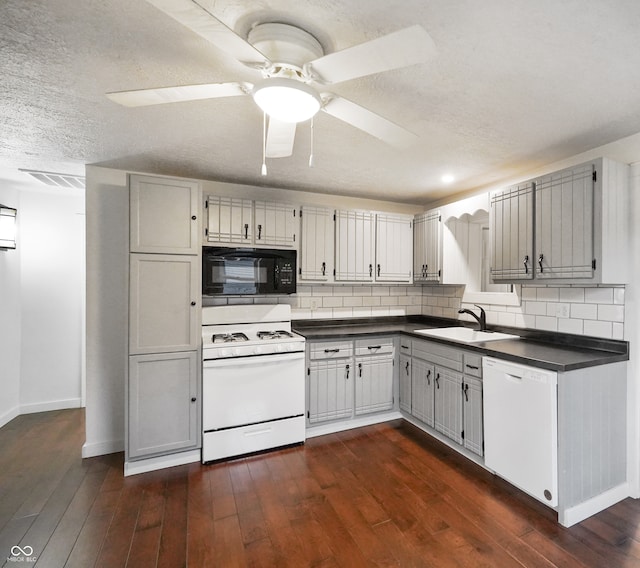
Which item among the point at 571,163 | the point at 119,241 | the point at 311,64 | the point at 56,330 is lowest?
the point at 56,330

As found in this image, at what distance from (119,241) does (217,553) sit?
2.47 m

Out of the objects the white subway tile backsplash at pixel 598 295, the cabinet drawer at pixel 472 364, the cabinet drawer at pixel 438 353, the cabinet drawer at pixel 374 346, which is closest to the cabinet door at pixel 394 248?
the cabinet drawer at pixel 374 346

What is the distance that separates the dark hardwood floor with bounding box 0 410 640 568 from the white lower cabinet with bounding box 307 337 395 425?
1.36 ft

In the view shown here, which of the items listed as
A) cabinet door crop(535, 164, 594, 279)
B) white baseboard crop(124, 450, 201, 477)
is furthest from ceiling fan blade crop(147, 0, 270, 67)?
white baseboard crop(124, 450, 201, 477)

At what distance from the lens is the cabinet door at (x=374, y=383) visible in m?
3.17

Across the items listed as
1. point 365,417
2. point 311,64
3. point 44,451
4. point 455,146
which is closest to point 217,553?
point 365,417

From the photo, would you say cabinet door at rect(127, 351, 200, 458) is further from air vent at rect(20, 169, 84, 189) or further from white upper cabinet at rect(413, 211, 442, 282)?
white upper cabinet at rect(413, 211, 442, 282)

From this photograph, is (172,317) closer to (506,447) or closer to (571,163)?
(506,447)

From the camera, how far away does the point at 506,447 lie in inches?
86.2

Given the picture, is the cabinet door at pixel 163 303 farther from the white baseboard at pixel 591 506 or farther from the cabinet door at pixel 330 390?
the white baseboard at pixel 591 506

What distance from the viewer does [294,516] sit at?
1967 millimetres

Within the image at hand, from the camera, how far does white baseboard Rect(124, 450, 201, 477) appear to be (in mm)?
2449

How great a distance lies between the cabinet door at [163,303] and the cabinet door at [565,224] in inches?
105

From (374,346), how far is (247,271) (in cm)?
145
